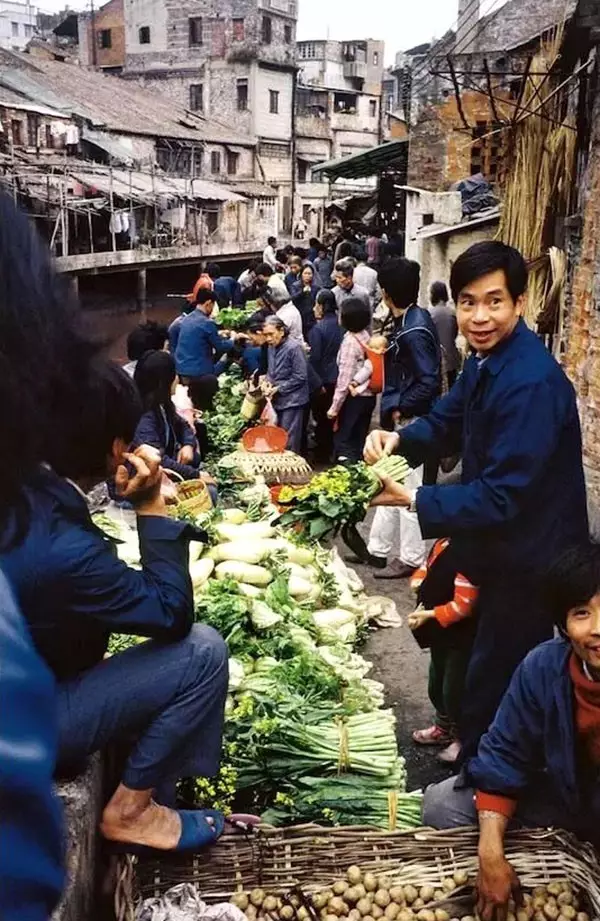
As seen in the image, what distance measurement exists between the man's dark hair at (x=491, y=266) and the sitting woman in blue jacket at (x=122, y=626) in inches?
50.8

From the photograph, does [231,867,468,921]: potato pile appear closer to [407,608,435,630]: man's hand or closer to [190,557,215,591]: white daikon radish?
[407,608,435,630]: man's hand

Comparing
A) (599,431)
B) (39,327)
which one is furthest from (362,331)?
(39,327)

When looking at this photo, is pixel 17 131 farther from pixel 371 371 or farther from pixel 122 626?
pixel 122 626

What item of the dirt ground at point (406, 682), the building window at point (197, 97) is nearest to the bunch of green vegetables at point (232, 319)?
the dirt ground at point (406, 682)

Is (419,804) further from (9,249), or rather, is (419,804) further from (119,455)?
(9,249)

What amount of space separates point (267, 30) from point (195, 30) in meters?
3.93

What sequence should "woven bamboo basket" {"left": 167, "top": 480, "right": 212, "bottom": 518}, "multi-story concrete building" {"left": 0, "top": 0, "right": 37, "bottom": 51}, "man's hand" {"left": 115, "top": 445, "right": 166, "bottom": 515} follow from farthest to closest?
1. "multi-story concrete building" {"left": 0, "top": 0, "right": 37, "bottom": 51}
2. "woven bamboo basket" {"left": 167, "top": 480, "right": 212, "bottom": 518}
3. "man's hand" {"left": 115, "top": 445, "right": 166, "bottom": 515}

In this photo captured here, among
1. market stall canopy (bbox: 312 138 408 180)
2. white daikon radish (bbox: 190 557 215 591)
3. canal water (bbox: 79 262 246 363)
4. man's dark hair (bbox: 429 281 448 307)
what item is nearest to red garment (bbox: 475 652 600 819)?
white daikon radish (bbox: 190 557 215 591)

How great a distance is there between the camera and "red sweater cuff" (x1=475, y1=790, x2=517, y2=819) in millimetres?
2836

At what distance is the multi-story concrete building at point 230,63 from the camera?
4681 cm

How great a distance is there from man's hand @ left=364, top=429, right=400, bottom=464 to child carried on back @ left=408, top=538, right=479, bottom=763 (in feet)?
1.55

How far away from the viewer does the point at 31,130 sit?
28859mm

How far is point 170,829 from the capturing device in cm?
286

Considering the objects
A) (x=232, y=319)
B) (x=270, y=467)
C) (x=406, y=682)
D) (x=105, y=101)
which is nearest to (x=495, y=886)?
(x=406, y=682)
